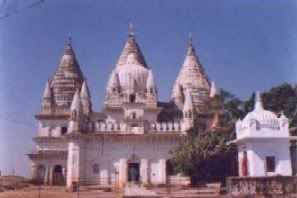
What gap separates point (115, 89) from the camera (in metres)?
51.4

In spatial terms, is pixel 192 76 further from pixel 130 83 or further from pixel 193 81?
pixel 130 83

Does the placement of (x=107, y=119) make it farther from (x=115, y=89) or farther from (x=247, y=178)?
(x=247, y=178)

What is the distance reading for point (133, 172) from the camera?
46.0m

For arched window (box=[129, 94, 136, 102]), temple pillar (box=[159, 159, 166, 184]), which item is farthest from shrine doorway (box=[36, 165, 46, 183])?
temple pillar (box=[159, 159, 166, 184])

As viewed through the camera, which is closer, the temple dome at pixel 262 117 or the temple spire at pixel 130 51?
the temple dome at pixel 262 117

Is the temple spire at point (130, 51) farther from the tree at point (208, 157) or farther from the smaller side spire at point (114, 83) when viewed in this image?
the tree at point (208, 157)

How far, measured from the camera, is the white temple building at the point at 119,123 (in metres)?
44.3

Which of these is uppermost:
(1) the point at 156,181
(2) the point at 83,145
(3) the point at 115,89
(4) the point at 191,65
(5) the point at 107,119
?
(4) the point at 191,65

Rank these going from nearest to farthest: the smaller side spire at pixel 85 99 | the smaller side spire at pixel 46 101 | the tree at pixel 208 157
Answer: the tree at pixel 208 157
the smaller side spire at pixel 85 99
the smaller side spire at pixel 46 101

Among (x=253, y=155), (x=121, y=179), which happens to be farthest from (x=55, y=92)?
(x=253, y=155)

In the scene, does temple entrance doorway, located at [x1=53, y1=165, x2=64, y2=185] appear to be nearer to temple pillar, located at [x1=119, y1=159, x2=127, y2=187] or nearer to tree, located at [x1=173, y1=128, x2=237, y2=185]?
temple pillar, located at [x1=119, y1=159, x2=127, y2=187]

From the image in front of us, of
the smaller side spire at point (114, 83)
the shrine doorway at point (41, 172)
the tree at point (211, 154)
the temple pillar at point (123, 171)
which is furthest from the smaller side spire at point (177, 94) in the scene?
the shrine doorway at point (41, 172)

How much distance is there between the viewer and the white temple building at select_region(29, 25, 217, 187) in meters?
44.3

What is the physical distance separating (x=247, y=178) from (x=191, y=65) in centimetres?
3817
